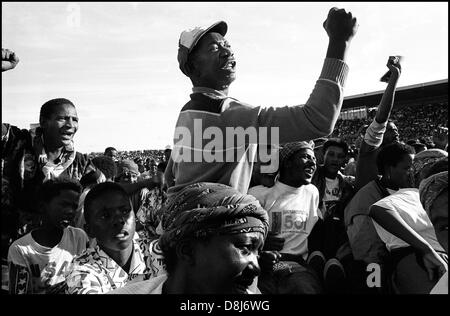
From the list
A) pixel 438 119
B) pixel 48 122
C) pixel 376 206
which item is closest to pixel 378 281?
pixel 376 206

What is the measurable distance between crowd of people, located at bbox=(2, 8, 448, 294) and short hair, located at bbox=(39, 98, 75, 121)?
0.01 m

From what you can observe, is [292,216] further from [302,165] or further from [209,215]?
[209,215]

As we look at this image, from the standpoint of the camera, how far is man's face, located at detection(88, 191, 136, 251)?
2.87m

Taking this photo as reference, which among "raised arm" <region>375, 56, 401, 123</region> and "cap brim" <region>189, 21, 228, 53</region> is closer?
"cap brim" <region>189, 21, 228, 53</region>

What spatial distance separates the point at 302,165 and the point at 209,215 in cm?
271

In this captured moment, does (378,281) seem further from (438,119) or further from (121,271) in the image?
(438,119)

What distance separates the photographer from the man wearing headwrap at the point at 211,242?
1.73 metres

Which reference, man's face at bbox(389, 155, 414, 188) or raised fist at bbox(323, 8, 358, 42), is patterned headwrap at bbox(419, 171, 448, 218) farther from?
man's face at bbox(389, 155, 414, 188)

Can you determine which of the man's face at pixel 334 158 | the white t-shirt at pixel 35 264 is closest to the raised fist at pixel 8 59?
the white t-shirt at pixel 35 264

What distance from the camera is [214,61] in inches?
95.0

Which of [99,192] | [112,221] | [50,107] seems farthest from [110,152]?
[112,221]

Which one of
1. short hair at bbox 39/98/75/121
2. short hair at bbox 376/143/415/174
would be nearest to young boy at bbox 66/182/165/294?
short hair at bbox 39/98/75/121

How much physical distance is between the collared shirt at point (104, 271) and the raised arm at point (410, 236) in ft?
5.65

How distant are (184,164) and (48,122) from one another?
1.95 metres
